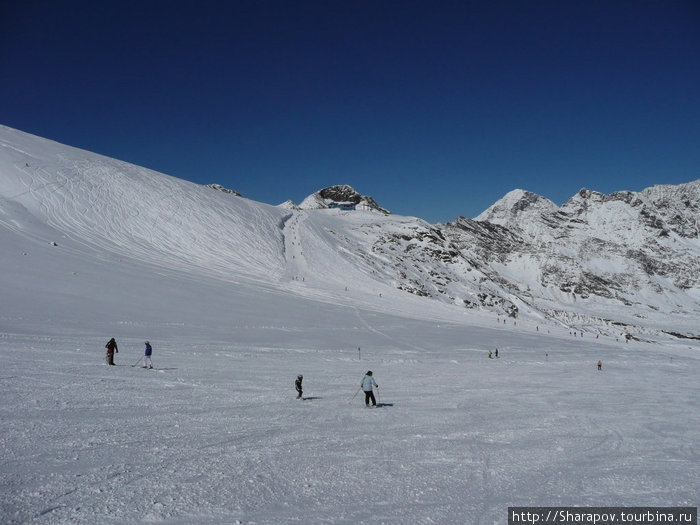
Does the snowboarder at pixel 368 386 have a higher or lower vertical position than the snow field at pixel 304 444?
higher

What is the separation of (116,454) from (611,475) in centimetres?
1170

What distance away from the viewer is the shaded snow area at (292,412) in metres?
7.86

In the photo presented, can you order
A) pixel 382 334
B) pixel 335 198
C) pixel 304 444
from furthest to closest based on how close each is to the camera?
pixel 335 198 → pixel 382 334 → pixel 304 444

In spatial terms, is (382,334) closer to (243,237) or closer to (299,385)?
(299,385)

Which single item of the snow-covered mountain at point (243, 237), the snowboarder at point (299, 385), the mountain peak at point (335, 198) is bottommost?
the snowboarder at point (299, 385)

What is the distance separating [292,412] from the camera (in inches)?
532

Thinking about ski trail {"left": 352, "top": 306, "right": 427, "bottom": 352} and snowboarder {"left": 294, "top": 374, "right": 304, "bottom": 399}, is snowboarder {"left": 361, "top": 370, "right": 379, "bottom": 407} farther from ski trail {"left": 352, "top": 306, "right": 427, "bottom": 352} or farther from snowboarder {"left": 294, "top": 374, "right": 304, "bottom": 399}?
ski trail {"left": 352, "top": 306, "right": 427, "bottom": 352}

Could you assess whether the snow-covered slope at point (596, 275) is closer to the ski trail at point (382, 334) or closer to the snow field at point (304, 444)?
the ski trail at point (382, 334)

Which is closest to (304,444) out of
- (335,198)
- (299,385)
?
(299,385)

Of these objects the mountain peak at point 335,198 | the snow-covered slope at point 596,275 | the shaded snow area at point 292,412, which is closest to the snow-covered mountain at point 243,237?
the snow-covered slope at point 596,275

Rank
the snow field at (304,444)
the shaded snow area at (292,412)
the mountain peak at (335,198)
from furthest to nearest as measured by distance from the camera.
Result: the mountain peak at (335,198)
the shaded snow area at (292,412)
the snow field at (304,444)

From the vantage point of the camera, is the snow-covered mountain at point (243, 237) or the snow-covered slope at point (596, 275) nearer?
the snow-covered mountain at point (243, 237)

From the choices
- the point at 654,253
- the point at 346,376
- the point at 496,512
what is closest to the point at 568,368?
the point at 346,376

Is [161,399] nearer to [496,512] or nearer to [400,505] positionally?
[400,505]
